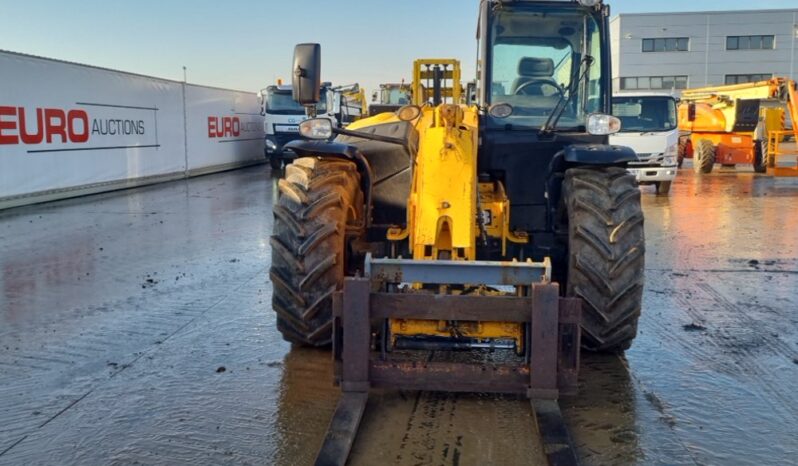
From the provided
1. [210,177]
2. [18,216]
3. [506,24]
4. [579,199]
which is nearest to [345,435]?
[579,199]

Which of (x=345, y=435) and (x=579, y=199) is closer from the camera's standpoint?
(x=345, y=435)

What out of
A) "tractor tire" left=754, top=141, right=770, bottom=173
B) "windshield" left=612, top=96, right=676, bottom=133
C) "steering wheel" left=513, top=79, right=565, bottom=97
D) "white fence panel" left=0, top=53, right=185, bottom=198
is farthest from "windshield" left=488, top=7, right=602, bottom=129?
"tractor tire" left=754, top=141, right=770, bottom=173

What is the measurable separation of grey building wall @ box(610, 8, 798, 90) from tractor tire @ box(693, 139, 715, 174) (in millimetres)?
35167

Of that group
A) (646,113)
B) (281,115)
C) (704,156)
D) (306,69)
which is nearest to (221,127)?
(281,115)

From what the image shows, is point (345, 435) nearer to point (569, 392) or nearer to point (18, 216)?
point (569, 392)

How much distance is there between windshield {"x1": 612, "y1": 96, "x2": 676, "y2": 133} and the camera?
1748 centimetres

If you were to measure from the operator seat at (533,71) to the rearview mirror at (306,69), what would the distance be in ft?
Answer: 5.78

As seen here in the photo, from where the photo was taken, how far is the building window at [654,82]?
58.5 meters

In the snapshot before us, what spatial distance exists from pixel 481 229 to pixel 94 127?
1511cm

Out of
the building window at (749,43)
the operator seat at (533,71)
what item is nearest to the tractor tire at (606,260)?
the operator seat at (533,71)

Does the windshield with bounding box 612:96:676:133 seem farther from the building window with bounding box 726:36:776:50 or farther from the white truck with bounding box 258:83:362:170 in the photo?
the building window with bounding box 726:36:776:50

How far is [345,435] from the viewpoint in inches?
158

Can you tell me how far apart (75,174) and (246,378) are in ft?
45.3

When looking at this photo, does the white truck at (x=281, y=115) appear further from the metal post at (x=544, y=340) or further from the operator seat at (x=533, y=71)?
the metal post at (x=544, y=340)
